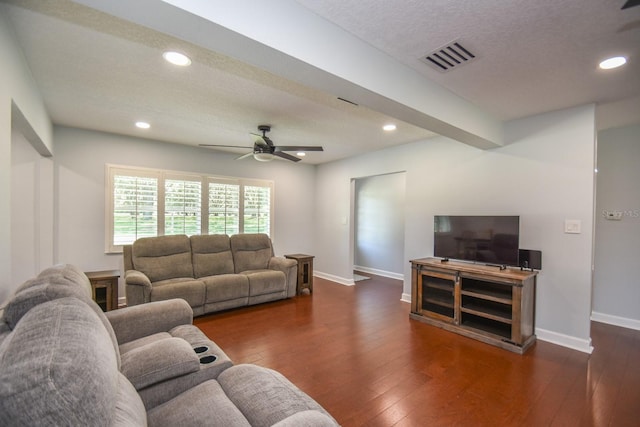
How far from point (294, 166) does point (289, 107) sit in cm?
311

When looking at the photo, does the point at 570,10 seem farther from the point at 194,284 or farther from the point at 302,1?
the point at 194,284

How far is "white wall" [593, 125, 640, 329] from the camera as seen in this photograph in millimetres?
3527

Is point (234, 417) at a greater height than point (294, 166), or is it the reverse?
point (294, 166)

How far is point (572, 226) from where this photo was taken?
10.0 ft

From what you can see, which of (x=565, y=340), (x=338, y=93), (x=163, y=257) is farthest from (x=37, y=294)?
(x=565, y=340)

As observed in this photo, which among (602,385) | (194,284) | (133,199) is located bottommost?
(602,385)

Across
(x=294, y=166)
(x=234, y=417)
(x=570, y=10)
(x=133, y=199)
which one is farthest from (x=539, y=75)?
(x=133, y=199)

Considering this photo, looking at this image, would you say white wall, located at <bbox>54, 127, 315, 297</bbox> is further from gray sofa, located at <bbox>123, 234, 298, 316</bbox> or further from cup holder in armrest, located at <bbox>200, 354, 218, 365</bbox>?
cup holder in armrest, located at <bbox>200, 354, 218, 365</bbox>

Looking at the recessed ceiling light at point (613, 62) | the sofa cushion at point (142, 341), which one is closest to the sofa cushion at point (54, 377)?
the sofa cushion at point (142, 341)

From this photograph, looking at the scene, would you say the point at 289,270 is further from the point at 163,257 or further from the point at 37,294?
the point at 37,294

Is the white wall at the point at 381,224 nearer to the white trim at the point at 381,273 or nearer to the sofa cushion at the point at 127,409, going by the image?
the white trim at the point at 381,273

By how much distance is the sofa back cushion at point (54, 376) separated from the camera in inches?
26.0

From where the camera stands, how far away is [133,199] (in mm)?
4461

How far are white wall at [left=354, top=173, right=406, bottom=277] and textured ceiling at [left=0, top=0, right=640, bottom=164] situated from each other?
2777mm
